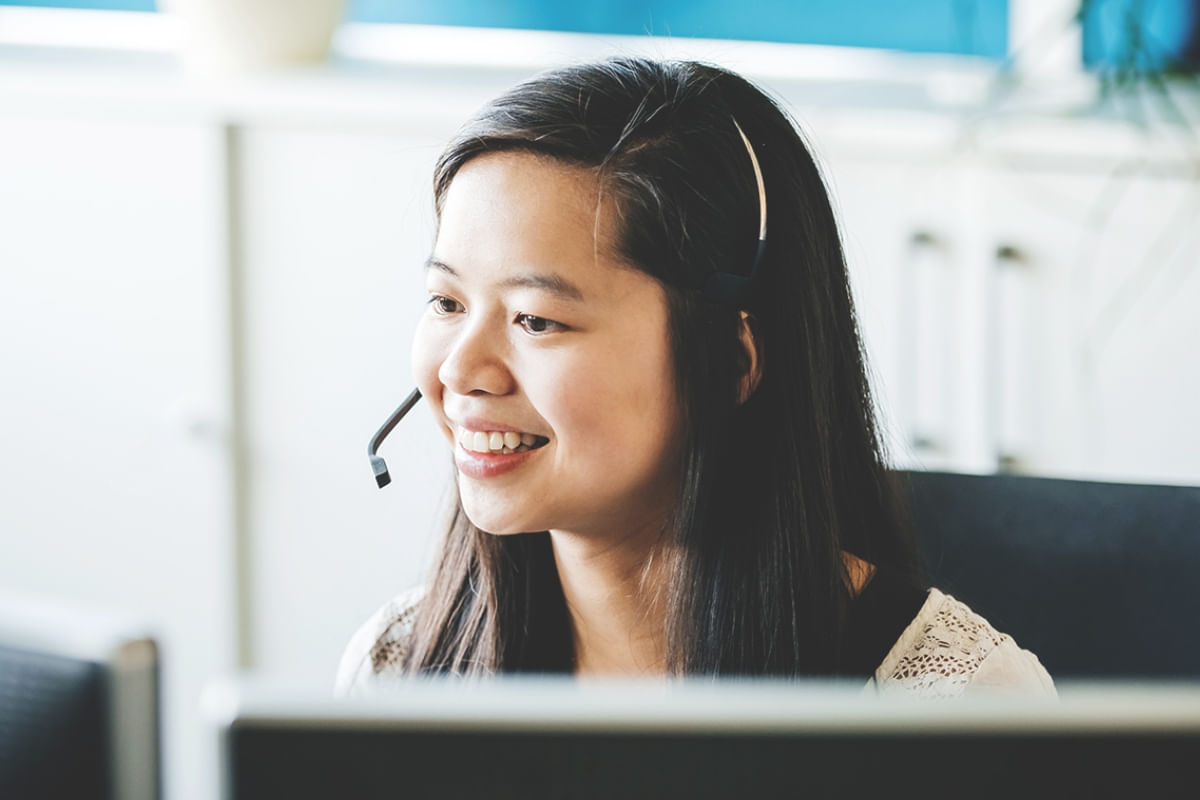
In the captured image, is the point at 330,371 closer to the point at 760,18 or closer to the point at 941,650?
the point at 760,18

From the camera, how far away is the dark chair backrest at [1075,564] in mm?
1011

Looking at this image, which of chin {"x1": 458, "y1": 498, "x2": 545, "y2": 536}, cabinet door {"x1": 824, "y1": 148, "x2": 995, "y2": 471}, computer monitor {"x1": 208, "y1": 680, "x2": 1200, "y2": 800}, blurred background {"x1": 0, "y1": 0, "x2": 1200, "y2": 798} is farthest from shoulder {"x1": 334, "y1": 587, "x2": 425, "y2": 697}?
cabinet door {"x1": 824, "y1": 148, "x2": 995, "y2": 471}

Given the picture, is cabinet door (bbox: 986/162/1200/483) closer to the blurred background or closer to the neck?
the blurred background

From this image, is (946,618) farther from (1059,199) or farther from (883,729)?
(1059,199)

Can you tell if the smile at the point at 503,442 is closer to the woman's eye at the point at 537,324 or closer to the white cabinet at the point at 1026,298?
the woman's eye at the point at 537,324

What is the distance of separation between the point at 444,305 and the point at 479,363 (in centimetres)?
8

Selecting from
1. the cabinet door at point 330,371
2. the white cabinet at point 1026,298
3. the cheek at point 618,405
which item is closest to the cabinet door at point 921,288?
the white cabinet at point 1026,298

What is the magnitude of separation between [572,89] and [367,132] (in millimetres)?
977

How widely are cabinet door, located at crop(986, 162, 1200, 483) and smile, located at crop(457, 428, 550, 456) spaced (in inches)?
49.2

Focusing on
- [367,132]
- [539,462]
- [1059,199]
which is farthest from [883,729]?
[1059,199]

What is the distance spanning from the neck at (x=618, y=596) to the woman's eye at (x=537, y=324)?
0.19 metres

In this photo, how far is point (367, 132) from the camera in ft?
6.32

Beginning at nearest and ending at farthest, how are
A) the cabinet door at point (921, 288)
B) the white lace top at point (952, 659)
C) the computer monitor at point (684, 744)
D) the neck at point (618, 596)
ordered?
the computer monitor at point (684, 744)
the white lace top at point (952, 659)
the neck at point (618, 596)
the cabinet door at point (921, 288)

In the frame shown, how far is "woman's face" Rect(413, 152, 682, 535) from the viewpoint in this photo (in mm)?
953
